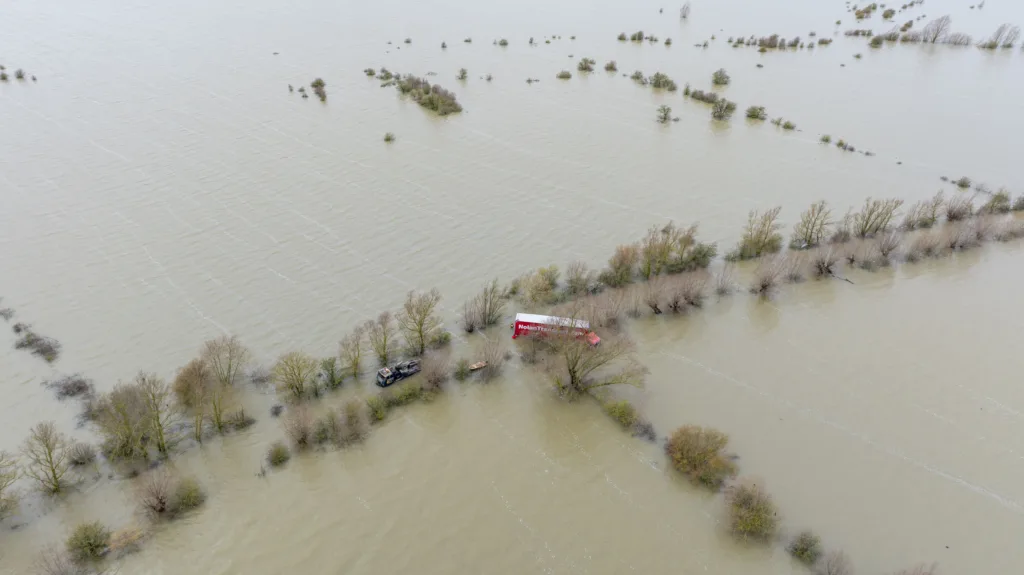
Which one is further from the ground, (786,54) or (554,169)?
(786,54)

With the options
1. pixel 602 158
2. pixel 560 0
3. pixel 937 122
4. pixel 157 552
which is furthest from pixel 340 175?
pixel 560 0

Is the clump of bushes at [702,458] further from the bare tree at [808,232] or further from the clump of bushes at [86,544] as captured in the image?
the clump of bushes at [86,544]

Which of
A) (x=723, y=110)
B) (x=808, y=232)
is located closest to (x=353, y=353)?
(x=808, y=232)

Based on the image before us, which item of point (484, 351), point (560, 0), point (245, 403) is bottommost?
point (245, 403)

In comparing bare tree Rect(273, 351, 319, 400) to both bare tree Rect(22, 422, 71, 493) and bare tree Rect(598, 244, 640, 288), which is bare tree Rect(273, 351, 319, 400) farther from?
bare tree Rect(598, 244, 640, 288)

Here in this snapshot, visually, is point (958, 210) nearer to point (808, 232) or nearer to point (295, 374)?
point (808, 232)

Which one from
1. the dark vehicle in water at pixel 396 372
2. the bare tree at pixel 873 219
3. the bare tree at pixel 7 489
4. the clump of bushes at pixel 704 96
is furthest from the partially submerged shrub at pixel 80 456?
the clump of bushes at pixel 704 96

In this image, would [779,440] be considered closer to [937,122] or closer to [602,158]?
[602,158]
